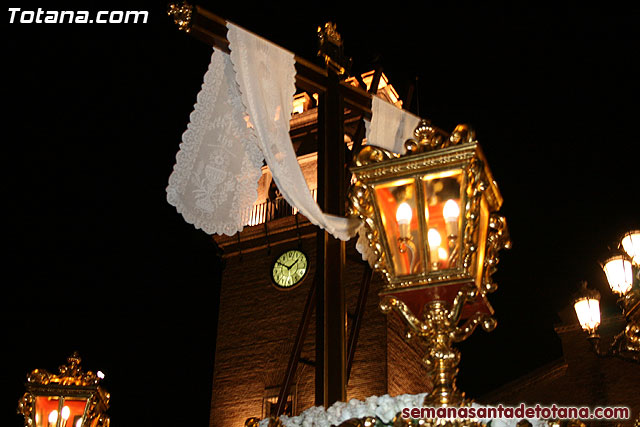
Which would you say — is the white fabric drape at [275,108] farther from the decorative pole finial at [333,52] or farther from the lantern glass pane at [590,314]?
the lantern glass pane at [590,314]

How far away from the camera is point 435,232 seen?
3.01 meters

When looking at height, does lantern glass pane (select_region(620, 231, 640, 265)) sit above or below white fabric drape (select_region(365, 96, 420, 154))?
above

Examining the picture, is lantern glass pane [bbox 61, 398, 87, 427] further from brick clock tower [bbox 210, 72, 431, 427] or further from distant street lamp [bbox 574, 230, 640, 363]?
brick clock tower [bbox 210, 72, 431, 427]

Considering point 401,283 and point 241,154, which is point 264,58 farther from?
point 401,283

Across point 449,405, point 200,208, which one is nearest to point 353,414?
point 449,405

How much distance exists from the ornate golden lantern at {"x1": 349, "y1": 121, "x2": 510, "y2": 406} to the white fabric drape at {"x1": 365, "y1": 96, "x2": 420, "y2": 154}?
2.01 m

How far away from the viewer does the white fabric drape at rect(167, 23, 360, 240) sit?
4.14m

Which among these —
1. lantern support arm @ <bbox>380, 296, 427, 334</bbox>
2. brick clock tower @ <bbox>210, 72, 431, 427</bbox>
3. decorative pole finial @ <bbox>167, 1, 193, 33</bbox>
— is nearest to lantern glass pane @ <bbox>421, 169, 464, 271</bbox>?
lantern support arm @ <bbox>380, 296, 427, 334</bbox>

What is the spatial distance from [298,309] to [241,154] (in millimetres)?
16483

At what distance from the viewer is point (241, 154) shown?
14.8ft

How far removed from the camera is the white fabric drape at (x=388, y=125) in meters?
5.18

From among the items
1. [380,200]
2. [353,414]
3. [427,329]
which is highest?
[380,200]

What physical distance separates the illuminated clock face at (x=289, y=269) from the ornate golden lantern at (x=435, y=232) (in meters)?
18.1

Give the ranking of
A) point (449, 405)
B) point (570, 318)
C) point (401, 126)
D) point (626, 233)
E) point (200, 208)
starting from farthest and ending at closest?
point (570, 318), point (626, 233), point (401, 126), point (200, 208), point (449, 405)
